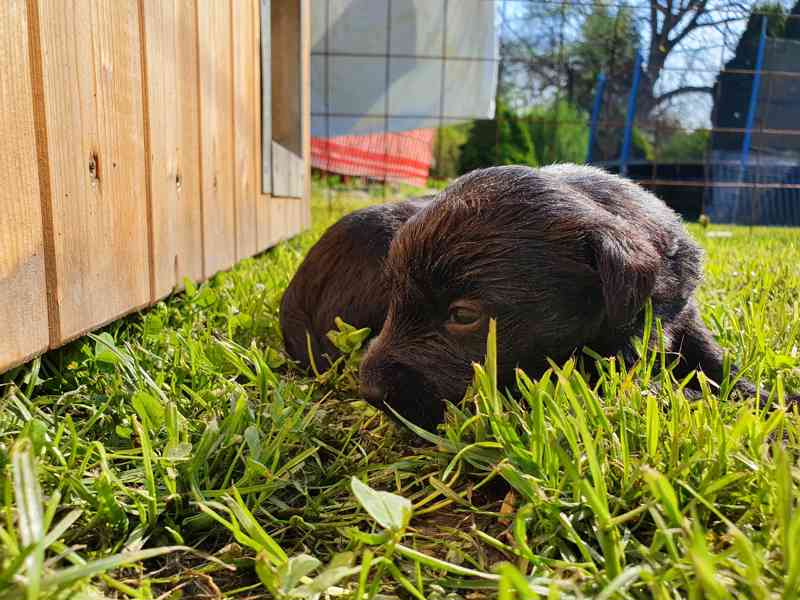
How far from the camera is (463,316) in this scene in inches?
72.1

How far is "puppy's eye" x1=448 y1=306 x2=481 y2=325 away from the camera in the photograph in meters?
A: 1.81

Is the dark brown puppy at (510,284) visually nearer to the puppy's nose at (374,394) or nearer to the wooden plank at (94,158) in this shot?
the puppy's nose at (374,394)

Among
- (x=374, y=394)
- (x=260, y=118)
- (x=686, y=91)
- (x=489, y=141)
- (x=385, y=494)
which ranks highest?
(x=686, y=91)

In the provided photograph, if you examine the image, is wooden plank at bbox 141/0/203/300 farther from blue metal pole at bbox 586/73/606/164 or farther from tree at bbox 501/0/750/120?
blue metal pole at bbox 586/73/606/164

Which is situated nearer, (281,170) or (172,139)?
(172,139)

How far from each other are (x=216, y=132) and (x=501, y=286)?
1944 millimetres

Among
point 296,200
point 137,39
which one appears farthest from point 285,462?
point 296,200

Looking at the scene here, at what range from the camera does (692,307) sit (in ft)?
7.27

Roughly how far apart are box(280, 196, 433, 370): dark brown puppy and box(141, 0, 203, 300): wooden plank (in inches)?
18.8

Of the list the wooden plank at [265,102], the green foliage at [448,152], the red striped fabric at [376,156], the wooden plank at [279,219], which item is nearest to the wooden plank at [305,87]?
the wooden plank at [279,219]

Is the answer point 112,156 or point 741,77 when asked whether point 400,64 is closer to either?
point 741,77

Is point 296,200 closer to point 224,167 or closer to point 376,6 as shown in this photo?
point 224,167

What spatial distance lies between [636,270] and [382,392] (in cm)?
73

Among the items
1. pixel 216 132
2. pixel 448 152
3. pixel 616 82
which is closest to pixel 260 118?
pixel 216 132
